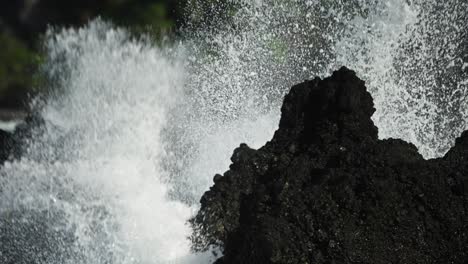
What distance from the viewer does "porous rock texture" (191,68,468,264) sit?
13.6ft

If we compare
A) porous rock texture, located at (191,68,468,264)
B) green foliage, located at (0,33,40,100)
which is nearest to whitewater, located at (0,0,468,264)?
porous rock texture, located at (191,68,468,264)

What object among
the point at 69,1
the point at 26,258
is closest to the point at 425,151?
the point at 26,258

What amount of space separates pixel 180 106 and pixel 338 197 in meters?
3.55

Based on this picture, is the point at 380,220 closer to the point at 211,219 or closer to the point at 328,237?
the point at 328,237

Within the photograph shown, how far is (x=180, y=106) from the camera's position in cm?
757

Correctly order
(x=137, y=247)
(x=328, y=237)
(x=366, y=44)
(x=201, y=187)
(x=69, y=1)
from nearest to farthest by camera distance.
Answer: (x=328, y=237) < (x=137, y=247) < (x=201, y=187) < (x=366, y=44) < (x=69, y=1)

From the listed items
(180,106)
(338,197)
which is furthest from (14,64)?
(338,197)

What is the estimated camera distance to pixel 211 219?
4.59m

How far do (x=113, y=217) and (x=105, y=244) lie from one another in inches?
11.8

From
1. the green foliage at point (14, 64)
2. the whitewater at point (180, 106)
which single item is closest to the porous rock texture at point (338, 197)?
the whitewater at point (180, 106)

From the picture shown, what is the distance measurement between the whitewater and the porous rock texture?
1.29 feet

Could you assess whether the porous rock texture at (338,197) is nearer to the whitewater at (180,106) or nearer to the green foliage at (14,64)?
the whitewater at (180,106)

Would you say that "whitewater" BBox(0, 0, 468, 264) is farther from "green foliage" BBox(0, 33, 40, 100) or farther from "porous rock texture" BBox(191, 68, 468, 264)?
"green foliage" BBox(0, 33, 40, 100)

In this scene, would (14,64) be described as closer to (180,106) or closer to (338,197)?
(180,106)
